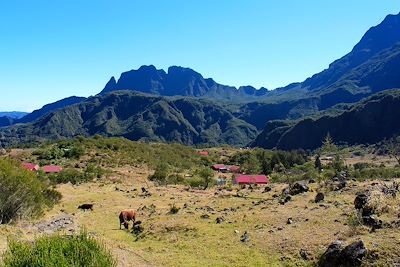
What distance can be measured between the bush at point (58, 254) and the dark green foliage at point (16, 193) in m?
16.4

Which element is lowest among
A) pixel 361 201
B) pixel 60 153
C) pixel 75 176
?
pixel 75 176

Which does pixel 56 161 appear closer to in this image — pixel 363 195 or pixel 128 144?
pixel 128 144

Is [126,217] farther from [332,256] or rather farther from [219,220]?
[332,256]

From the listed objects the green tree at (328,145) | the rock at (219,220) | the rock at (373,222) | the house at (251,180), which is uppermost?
the green tree at (328,145)

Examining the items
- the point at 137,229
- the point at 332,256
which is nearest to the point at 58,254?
the point at 332,256

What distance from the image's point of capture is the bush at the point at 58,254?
43.1 ft

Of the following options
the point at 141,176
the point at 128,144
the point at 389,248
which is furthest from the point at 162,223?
the point at 128,144

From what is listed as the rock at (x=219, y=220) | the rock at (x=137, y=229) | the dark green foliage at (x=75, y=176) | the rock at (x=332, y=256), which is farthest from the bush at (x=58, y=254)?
the dark green foliage at (x=75, y=176)

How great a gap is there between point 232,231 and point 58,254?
50.1ft

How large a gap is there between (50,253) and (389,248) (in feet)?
46.2

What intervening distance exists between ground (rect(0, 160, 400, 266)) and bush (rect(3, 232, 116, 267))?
6.79 m

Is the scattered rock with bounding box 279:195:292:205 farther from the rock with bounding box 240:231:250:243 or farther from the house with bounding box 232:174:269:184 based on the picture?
the house with bounding box 232:174:269:184

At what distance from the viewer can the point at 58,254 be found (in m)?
13.6

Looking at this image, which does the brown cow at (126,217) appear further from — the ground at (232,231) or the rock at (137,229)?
the rock at (137,229)
